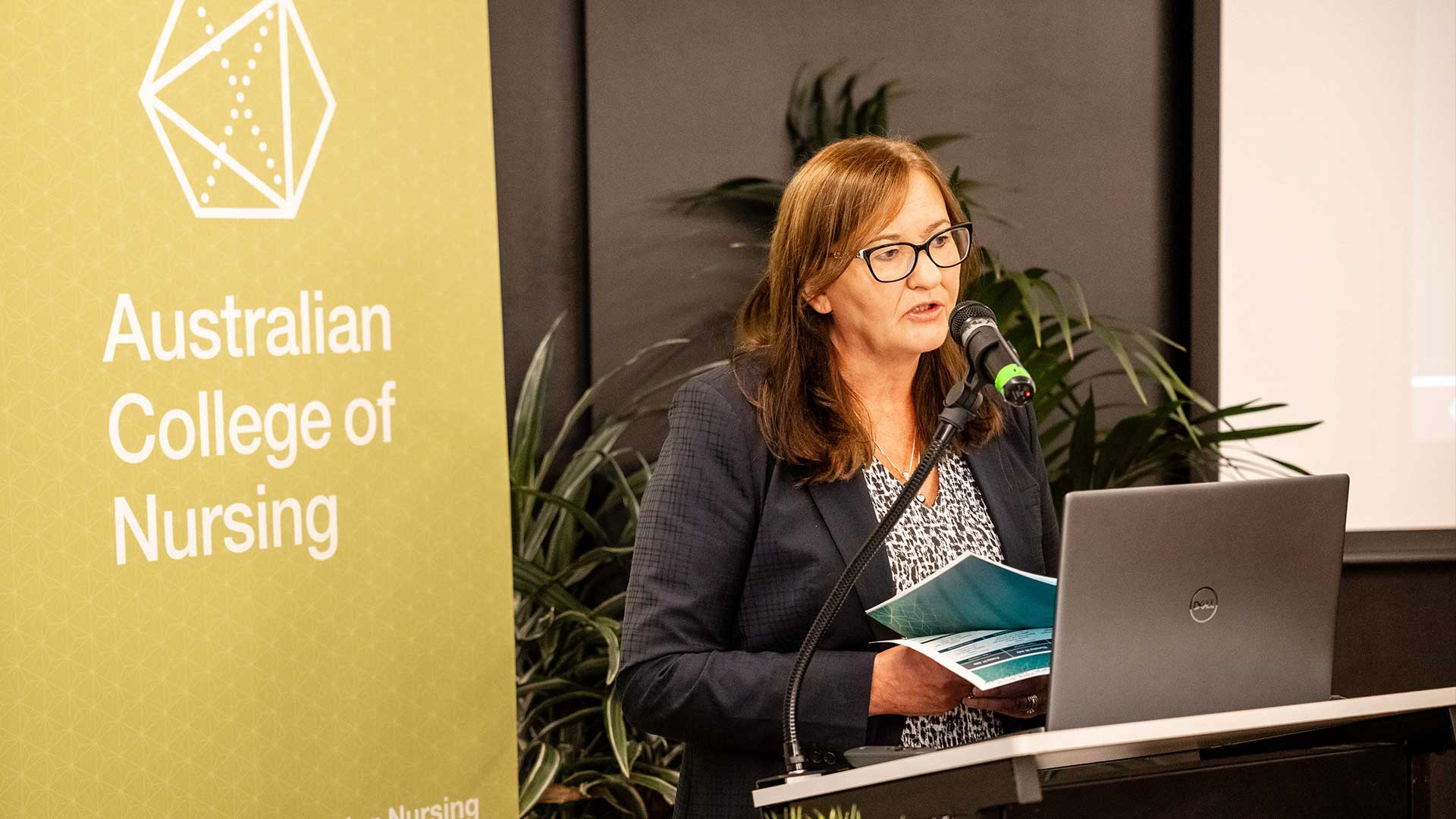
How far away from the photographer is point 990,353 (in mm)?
1319

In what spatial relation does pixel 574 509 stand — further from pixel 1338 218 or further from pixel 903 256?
pixel 1338 218

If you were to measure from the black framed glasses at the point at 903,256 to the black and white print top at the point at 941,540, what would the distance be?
0.25 m

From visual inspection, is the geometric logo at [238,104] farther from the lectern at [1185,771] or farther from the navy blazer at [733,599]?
the lectern at [1185,771]

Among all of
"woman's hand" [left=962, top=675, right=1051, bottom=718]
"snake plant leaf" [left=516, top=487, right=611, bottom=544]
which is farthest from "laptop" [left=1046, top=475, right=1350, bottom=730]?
"snake plant leaf" [left=516, top=487, right=611, bottom=544]

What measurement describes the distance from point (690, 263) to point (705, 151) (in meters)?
0.25

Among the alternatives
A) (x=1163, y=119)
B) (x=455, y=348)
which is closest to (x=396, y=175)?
(x=455, y=348)

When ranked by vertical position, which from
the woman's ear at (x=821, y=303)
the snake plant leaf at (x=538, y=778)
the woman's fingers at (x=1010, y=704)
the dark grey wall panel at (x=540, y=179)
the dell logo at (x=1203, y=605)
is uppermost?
the dark grey wall panel at (x=540, y=179)

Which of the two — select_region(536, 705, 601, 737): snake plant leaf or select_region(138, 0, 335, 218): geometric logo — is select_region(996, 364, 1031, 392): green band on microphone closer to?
select_region(138, 0, 335, 218): geometric logo

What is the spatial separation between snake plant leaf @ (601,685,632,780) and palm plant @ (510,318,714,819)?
0.01 meters

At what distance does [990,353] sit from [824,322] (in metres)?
0.49

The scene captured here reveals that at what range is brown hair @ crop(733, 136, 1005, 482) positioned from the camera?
1667 mm

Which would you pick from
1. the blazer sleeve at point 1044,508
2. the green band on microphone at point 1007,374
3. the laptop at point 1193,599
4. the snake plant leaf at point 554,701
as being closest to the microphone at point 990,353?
the green band on microphone at point 1007,374

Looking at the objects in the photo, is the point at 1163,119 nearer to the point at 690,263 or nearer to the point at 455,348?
the point at 690,263

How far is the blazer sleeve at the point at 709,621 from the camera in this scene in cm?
150
